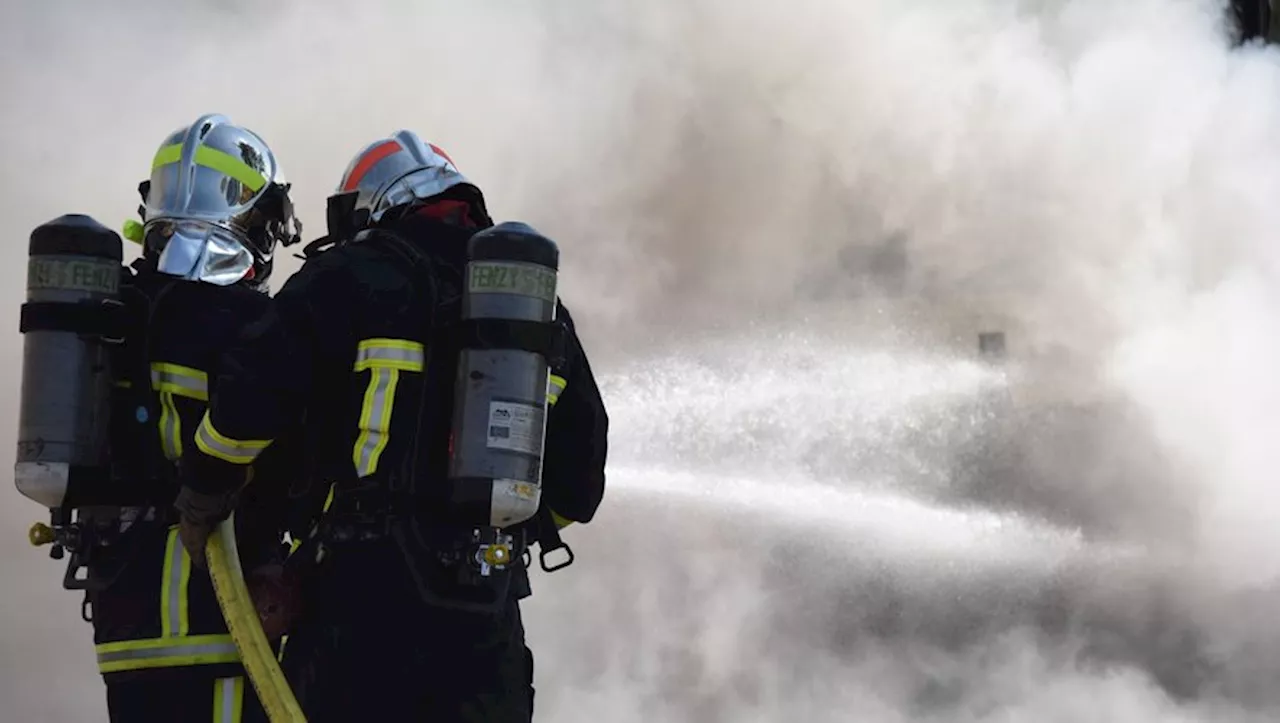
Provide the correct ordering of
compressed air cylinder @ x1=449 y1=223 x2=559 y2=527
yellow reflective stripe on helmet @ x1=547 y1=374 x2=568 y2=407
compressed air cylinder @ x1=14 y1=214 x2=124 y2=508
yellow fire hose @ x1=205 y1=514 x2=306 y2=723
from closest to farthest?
1. compressed air cylinder @ x1=449 y1=223 x2=559 y2=527
2. yellow fire hose @ x1=205 y1=514 x2=306 y2=723
3. yellow reflective stripe on helmet @ x1=547 y1=374 x2=568 y2=407
4. compressed air cylinder @ x1=14 y1=214 x2=124 y2=508

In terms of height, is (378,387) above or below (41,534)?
above

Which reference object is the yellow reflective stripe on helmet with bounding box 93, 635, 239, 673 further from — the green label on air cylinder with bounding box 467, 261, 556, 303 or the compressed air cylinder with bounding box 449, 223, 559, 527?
the green label on air cylinder with bounding box 467, 261, 556, 303

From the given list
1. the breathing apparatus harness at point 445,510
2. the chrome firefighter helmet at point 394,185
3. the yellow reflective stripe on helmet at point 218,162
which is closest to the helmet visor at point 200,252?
the yellow reflective stripe on helmet at point 218,162

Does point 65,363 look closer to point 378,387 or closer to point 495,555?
point 378,387

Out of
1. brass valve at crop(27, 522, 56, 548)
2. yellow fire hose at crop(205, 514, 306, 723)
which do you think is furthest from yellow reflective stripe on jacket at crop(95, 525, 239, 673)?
brass valve at crop(27, 522, 56, 548)

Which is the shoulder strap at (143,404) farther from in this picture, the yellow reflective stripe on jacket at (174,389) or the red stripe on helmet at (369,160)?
the red stripe on helmet at (369,160)

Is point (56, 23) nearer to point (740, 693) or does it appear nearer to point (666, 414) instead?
point (666, 414)

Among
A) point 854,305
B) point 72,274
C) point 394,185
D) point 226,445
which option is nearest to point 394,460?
point 226,445

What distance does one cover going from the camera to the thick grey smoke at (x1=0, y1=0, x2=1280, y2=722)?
21.1 feet

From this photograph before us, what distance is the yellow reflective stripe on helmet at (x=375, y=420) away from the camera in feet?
9.51

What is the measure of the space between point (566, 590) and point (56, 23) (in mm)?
3526

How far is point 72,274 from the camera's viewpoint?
10.9 feet

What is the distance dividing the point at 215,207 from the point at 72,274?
537 mm

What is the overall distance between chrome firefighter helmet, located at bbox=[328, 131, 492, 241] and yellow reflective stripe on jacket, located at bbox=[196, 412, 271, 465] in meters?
0.60
